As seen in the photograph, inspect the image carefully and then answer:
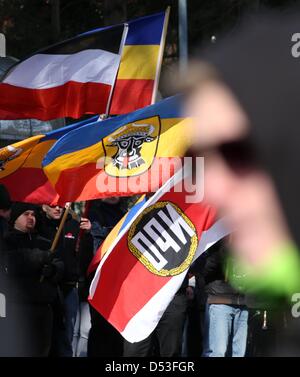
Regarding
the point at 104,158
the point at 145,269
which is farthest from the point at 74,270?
the point at 145,269

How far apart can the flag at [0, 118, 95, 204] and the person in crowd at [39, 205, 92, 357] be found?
0.46 feet

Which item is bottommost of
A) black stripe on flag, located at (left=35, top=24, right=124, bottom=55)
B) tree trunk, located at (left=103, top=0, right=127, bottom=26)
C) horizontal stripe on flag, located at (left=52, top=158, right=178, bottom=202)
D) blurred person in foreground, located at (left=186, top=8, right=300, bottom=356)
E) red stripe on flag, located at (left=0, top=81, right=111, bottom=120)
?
blurred person in foreground, located at (left=186, top=8, right=300, bottom=356)

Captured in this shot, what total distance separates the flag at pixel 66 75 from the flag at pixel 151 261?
2924 mm

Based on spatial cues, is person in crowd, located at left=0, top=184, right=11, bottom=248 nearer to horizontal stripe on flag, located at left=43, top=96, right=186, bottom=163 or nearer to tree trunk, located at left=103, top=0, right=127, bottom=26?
horizontal stripe on flag, located at left=43, top=96, right=186, bottom=163

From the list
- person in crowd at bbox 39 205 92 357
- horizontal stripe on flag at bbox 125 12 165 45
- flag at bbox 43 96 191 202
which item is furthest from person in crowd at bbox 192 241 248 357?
horizontal stripe on flag at bbox 125 12 165 45

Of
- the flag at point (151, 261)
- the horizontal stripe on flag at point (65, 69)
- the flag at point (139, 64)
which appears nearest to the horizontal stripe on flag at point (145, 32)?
the flag at point (139, 64)

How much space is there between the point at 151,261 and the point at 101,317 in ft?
8.07

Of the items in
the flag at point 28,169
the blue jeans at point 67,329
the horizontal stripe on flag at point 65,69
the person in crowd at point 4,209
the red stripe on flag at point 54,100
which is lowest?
the blue jeans at point 67,329

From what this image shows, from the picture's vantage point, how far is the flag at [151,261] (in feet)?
17.9

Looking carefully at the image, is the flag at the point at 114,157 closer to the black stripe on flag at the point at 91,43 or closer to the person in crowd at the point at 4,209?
the person in crowd at the point at 4,209

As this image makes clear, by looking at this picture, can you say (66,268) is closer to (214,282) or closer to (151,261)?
(214,282)

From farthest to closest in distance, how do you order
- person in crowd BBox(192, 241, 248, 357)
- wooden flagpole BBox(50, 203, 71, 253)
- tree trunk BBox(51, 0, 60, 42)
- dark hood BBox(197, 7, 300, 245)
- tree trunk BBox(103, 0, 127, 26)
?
tree trunk BBox(51, 0, 60, 42) → tree trunk BBox(103, 0, 127, 26) → wooden flagpole BBox(50, 203, 71, 253) → person in crowd BBox(192, 241, 248, 357) → dark hood BBox(197, 7, 300, 245)

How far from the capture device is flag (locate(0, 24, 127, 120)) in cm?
831

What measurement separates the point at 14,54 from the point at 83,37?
10.2 metres
